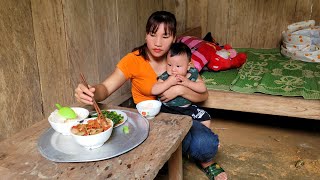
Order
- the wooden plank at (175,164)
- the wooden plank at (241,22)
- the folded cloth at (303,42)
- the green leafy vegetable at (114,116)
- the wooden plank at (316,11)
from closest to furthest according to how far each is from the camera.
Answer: the green leafy vegetable at (114,116)
the wooden plank at (175,164)
the folded cloth at (303,42)
the wooden plank at (316,11)
the wooden plank at (241,22)

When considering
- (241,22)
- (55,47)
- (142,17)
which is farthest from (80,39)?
(241,22)

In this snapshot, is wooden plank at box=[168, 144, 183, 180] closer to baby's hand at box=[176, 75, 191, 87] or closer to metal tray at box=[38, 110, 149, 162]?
metal tray at box=[38, 110, 149, 162]

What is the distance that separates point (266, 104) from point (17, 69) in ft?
6.73

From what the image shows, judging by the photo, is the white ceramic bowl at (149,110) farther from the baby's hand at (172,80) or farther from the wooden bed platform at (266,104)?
the wooden bed platform at (266,104)

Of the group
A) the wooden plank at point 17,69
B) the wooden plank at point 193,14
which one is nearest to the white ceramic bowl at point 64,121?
the wooden plank at point 17,69

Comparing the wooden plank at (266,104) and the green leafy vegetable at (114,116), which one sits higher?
the green leafy vegetable at (114,116)

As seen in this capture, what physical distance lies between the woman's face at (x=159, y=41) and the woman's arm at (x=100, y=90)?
0.88ft

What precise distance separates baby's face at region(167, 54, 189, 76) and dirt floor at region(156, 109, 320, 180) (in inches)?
32.8

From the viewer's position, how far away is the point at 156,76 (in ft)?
7.03

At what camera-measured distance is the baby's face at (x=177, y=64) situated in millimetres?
2055

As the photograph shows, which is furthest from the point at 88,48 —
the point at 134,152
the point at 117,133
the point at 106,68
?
the point at 134,152

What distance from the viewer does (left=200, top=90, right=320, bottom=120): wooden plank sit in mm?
2600

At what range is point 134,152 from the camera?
1.21 metres

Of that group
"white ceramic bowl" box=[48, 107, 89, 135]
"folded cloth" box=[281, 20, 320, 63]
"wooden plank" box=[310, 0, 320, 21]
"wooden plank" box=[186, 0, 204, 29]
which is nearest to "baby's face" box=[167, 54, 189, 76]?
A: "white ceramic bowl" box=[48, 107, 89, 135]
